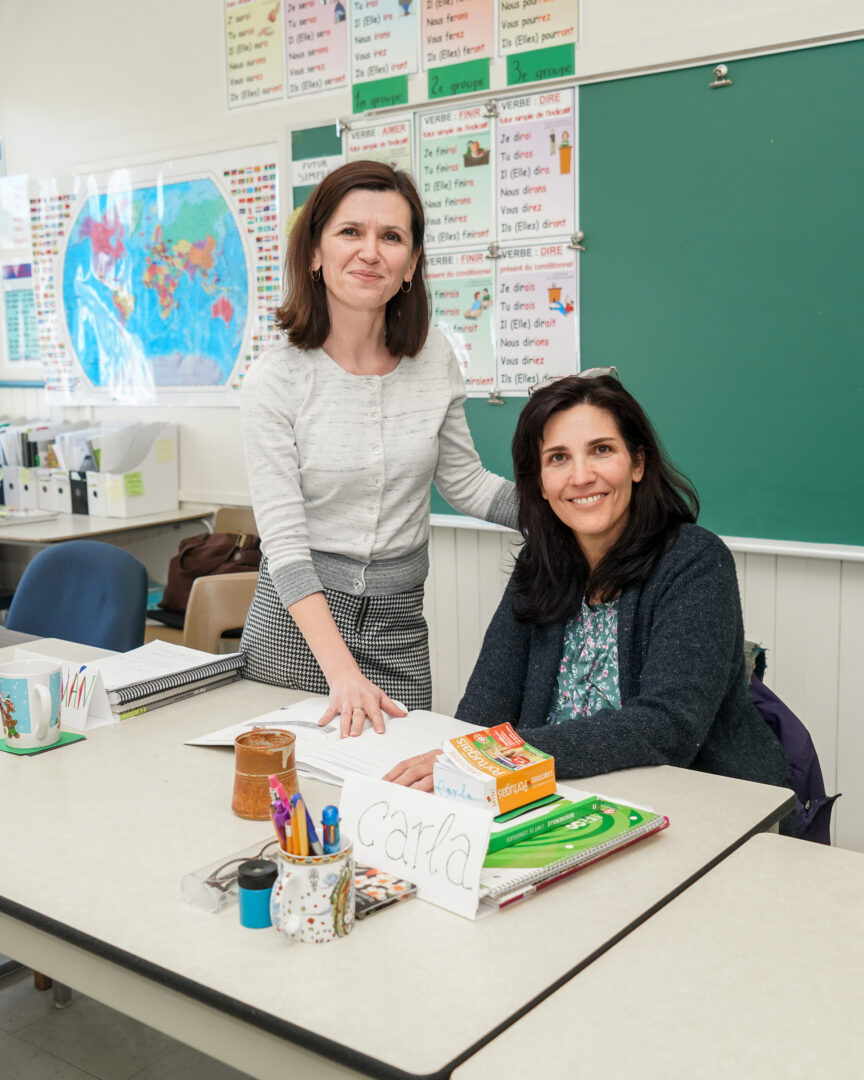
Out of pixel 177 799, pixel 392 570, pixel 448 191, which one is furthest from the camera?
pixel 448 191

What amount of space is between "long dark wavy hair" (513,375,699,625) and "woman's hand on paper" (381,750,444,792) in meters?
0.40

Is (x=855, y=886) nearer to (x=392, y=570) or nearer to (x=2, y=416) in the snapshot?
(x=392, y=570)

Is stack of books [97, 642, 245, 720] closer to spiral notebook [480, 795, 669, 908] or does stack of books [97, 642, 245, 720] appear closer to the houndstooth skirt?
the houndstooth skirt

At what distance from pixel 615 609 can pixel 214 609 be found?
3.61 feet

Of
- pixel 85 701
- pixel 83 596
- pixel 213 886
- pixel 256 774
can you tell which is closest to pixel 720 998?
pixel 213 886

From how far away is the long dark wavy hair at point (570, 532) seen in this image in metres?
1.60

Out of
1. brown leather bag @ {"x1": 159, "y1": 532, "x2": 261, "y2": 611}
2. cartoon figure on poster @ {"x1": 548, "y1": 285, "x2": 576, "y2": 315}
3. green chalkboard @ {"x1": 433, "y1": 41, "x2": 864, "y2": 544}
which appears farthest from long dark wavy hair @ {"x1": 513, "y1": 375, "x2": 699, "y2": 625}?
brown leather bag @ {"x1": 159, "y1": 532, "x2": 261, "y2": 611}

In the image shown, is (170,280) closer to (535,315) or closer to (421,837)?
(535,315)

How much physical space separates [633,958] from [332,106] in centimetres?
300

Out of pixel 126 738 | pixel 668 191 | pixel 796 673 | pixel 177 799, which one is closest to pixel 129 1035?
pixel 126 738

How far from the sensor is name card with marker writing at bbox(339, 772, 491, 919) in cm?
103

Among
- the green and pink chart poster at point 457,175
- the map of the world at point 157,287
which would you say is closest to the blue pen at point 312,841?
the green and pink chart poster at point 457,175

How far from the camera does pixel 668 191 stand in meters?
2.75

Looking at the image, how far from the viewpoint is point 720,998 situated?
2.90 ft
